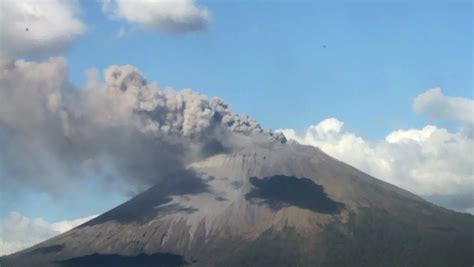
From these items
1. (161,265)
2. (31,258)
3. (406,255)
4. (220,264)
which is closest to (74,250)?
(31,258)

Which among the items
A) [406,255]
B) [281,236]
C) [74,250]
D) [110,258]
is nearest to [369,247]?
[406,255]

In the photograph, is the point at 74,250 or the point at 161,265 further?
the point at 74,250

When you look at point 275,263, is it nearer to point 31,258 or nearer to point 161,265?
point 161,265

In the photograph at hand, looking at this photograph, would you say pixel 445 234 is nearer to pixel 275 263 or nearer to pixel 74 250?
pixel 275 263

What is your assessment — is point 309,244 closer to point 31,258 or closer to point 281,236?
point 281,236

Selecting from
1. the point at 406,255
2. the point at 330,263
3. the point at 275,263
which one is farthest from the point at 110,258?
the point at 406,255

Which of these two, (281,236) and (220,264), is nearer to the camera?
(220,264)

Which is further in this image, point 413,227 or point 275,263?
point 413,227
